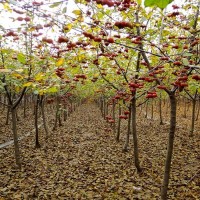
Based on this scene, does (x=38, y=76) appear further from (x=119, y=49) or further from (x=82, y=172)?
(x=82, y=172)

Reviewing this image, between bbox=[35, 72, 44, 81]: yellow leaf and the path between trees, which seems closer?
bbox=[35, 72, 44, 81]: yellow leaf

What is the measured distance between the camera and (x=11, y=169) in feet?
30.3

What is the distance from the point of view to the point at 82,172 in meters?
8.88

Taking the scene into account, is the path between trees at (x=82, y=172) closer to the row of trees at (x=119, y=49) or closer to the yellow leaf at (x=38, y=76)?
the row of trees at (x=119, y=49)

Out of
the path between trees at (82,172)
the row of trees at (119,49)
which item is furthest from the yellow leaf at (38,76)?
the path between trees at (82,172)

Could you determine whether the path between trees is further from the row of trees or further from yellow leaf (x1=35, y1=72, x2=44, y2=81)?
yellow leaf (x1=35, y1=72, x2=44, y2=81)

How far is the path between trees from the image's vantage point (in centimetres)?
713

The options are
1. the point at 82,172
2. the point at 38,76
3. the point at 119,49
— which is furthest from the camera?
the point at 82,172

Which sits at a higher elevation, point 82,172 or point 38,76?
point 38,76

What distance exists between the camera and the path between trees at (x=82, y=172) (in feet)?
23.4

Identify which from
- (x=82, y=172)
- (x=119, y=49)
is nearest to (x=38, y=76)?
(x=119, y=49)

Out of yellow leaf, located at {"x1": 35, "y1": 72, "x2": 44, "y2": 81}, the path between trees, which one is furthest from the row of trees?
the path between trees

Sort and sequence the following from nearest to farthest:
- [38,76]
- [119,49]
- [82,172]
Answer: [38,76] < [119,49] < [82,172]

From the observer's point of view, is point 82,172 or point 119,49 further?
point 82,172
